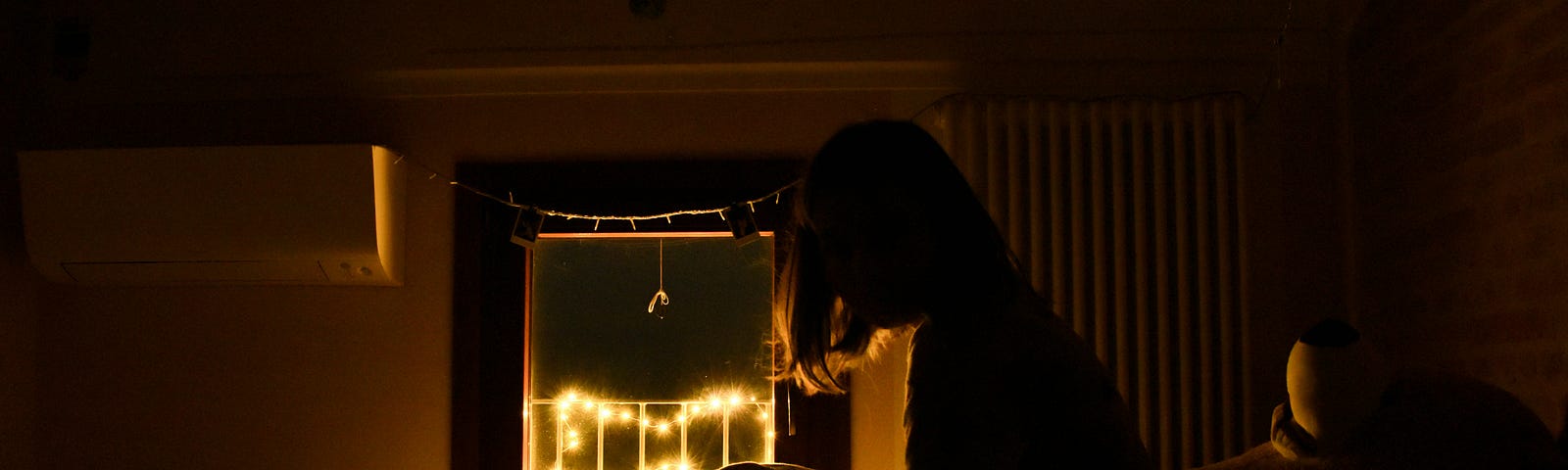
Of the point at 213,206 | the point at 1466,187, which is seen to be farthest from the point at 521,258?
the point at 1466,187

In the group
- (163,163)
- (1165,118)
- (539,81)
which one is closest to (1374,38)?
(1165,118)

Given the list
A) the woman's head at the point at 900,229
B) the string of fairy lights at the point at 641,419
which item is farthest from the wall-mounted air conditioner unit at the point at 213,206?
the woman's head at the point at 900,229

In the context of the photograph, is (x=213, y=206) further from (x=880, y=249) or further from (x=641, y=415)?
(x=880, y=249)

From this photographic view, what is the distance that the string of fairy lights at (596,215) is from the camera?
233 centimetres

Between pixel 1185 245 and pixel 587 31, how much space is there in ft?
4.92

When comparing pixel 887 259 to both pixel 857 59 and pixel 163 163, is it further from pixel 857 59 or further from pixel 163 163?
pixel 163 163

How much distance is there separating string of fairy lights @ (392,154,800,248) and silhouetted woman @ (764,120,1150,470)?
1.46 m

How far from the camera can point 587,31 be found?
2.44 meters

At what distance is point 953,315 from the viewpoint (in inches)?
31.1

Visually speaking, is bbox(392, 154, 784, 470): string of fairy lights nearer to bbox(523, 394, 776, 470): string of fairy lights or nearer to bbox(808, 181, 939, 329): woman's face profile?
bbox(523, 394, 776, 470): string of fairy lights

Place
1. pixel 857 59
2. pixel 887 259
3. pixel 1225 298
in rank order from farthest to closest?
pixel 857 59 → pixel 1225 298 → pixel 887 259

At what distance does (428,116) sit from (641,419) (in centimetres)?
92

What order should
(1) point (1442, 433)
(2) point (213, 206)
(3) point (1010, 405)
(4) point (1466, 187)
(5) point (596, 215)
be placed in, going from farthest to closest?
(5) point (596, 215) < (2) point (213, 206) < (4) point (1466, 187) < (1) point (1442, 433) < (3) point (1010, 405)

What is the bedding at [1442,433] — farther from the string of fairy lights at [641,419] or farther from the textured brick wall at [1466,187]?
the string of fairy lights at [641,419]
